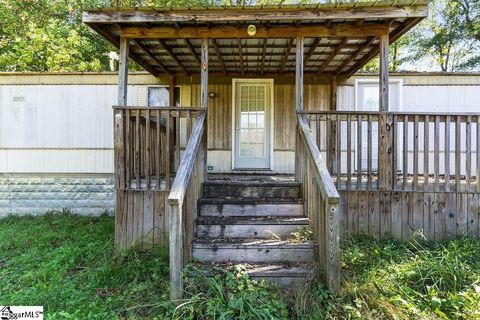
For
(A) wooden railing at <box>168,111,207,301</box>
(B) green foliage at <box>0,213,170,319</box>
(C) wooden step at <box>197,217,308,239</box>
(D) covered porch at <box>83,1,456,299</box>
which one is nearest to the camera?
(A) wooden railing at <box>168,111,207,301</box>

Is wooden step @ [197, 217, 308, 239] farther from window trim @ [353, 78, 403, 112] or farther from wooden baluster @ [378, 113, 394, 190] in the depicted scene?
window trim @ [353, 78, 403, 112]

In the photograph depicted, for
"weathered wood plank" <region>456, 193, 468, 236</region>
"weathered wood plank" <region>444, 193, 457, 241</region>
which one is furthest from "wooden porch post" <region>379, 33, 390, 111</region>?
"weathered wood plank" <region>456, 193, 468, 236</region>

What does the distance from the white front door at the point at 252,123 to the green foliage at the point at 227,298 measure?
3.69 metres

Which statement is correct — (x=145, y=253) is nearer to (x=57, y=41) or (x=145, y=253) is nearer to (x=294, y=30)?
(x=294, y=30)

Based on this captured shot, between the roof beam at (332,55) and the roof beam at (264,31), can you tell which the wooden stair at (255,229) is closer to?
the roof beam at (264,31)

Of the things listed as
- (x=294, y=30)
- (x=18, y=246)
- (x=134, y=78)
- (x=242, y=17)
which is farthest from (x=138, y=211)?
(x=134, y=78)

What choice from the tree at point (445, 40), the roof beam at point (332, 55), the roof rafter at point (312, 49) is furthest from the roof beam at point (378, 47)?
the tree at point (445, 40)

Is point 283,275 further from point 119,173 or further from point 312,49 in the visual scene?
point 312,49

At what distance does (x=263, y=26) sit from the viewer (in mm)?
4211

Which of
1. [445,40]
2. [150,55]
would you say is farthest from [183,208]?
[445,40]

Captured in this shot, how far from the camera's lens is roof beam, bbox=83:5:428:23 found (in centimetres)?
379

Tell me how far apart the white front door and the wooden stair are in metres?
2.42

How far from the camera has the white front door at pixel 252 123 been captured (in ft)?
21.4

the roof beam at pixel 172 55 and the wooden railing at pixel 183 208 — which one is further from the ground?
the roof beam at pixel 172 55
